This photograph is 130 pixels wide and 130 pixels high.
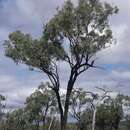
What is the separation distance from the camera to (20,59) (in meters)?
34.1

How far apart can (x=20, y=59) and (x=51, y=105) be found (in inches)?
1928

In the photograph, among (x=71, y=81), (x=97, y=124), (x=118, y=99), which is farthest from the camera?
(x=97, y=124)

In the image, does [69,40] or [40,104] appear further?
[40,104]

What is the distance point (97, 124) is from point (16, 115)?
3315cm

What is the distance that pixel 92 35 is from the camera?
33.0 m

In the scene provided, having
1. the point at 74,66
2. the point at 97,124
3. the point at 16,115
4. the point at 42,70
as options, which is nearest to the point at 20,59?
the point at 42,70

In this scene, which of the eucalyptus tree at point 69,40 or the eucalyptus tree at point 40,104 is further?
the eucalyptus tree at point 40,104

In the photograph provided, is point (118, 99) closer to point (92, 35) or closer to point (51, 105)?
point (51, 105)

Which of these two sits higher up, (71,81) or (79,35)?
(79,35)

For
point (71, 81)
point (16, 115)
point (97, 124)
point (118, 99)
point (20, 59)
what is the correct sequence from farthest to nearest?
→ 1. point (16, 115)
2. point (97, 124)
3. point (118, 99)
4. point (20, 59)
5. point (71, 81)

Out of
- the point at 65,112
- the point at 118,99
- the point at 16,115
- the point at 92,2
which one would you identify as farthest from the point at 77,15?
the point at 16,115

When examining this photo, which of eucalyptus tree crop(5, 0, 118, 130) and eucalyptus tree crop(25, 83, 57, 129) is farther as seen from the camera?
eucalyptus tree crop(25, 83, 57, 129)

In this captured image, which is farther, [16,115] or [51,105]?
[16,115]

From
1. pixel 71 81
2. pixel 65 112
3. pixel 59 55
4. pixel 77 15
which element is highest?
pixel 77 15
